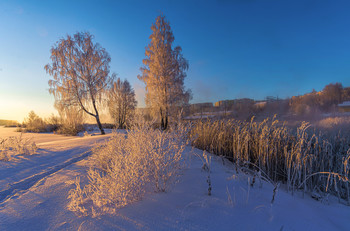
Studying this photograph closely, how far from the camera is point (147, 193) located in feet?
6.37

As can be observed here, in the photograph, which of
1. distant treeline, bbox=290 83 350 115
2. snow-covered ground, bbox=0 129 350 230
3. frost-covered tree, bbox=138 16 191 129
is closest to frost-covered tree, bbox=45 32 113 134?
frost-covered tree, bbox=138 16 191 129

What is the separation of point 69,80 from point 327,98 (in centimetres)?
2947

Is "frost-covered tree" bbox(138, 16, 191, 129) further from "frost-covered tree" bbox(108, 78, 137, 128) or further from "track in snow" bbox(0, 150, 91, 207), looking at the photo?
"track in snow" bbox(0, 150, 91, 207)

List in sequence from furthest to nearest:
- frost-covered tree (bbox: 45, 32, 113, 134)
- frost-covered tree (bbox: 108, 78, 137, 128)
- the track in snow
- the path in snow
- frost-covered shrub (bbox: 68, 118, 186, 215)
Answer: frost-covered tree (bbox: 108, 78, 137, 128), frost-covered tree (bbox: 45, 32, 113, 134), the path in snow, the track in snow, frost-covered shrub (bbox: 68, 118, 186, 215)

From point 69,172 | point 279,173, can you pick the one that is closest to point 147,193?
point 69,172

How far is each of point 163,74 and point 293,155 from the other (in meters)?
12.9

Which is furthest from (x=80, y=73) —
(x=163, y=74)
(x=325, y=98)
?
(x=325, y=98)

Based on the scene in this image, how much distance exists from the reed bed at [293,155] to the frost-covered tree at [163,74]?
9522 millimetres

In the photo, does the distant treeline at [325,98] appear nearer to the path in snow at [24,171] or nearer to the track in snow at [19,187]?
the path in snow at [24,171]

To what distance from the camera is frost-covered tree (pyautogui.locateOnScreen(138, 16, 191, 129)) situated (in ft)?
47.8

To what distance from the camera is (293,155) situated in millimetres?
2955

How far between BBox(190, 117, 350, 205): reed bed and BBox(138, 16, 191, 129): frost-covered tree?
9522 mm

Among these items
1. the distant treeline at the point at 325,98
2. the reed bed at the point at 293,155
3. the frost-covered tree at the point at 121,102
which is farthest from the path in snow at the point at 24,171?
the distant treeline at the point at 325,98

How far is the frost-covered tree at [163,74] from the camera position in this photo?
47.8 feet
